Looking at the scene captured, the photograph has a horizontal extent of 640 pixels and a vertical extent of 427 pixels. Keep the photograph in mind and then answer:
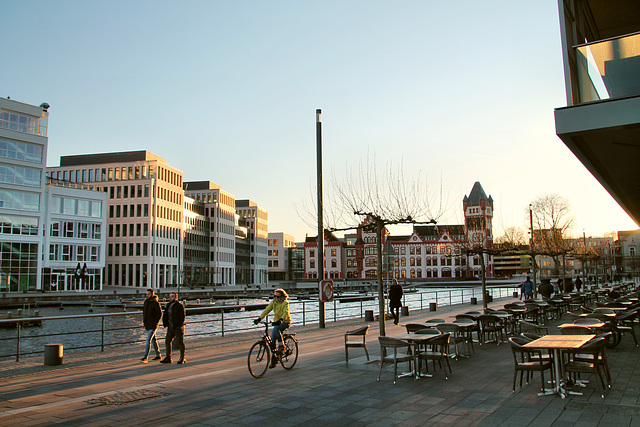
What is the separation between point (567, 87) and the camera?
278 inches

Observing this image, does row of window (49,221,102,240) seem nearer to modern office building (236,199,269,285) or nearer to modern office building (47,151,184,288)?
modern office building (47,151,184,288)

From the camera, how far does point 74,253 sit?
6531 cm

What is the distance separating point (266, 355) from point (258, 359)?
0.80ft

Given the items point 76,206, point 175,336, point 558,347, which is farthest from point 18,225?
point 558,347

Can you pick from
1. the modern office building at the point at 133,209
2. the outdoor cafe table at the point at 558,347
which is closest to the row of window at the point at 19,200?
the modern office building at the point at 133,209

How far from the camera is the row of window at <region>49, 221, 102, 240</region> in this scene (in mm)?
63781

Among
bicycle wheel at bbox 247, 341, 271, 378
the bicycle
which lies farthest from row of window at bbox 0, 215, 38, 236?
bicycle wheel at bbox 247, 341, 271, 378

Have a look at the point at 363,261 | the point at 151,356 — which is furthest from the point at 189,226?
the point at 151,356

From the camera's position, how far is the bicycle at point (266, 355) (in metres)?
9.97

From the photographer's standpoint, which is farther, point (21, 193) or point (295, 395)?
point (21, 193)

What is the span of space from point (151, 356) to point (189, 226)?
85250mm

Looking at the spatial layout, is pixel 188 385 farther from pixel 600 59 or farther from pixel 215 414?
pixel 600 59

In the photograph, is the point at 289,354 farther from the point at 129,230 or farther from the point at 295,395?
the point at 129,230

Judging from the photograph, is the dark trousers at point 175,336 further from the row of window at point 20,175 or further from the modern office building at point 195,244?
the modern office building at point 195,244
